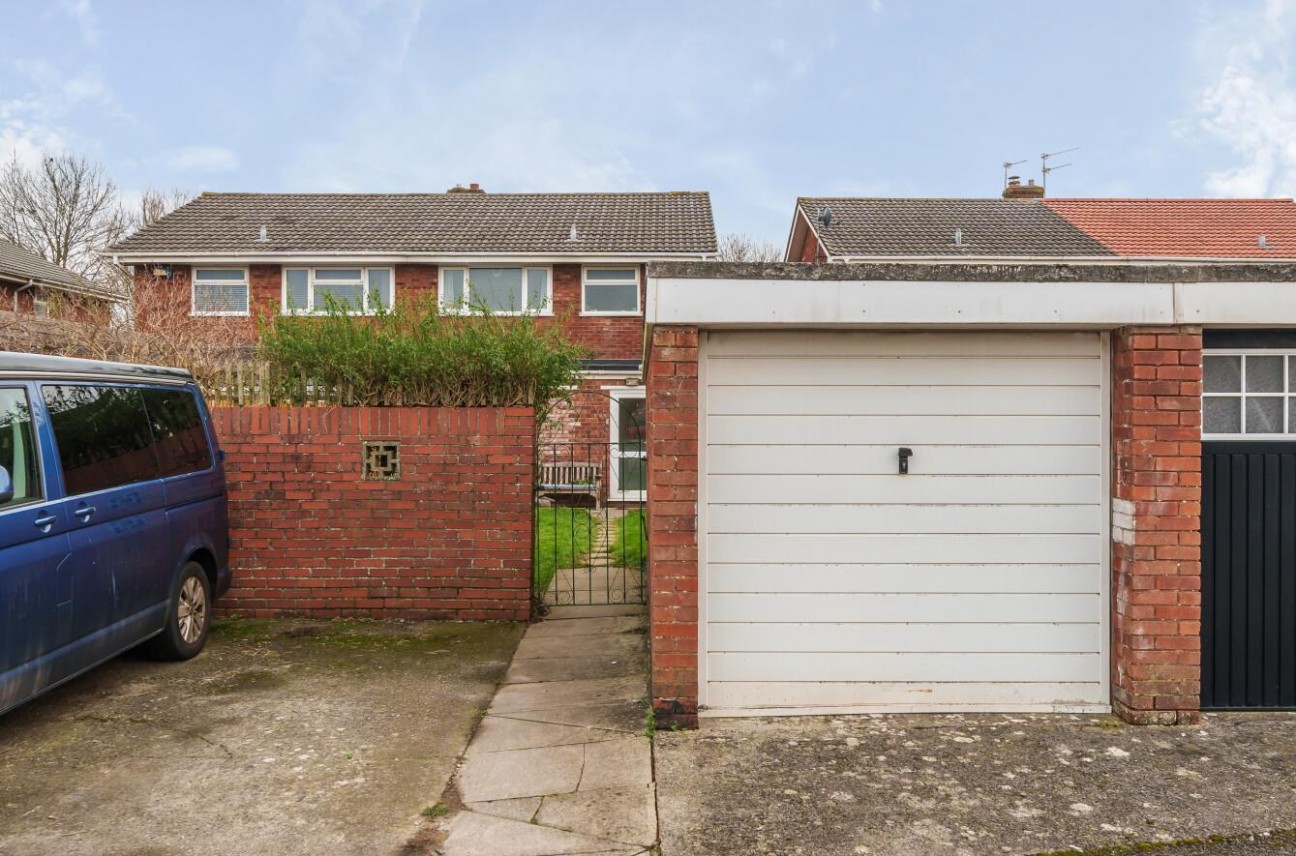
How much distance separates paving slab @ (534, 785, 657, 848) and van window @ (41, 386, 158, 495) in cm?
305

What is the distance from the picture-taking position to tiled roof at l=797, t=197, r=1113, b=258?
56.4 feet

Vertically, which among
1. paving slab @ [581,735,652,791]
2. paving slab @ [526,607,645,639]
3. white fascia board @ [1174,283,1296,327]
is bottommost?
paving slab @ [581,735,652,791]

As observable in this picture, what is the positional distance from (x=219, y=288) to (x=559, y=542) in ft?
35.7

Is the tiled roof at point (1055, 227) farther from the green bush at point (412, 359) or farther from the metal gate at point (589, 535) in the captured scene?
the green bush at point (412, 359)

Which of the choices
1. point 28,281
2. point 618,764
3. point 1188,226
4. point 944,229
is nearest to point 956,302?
point 618,764

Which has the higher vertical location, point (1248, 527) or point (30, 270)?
point (30, 270)

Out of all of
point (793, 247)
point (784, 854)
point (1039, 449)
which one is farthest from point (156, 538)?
point (793, 247)

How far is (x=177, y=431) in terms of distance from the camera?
5.65 meters

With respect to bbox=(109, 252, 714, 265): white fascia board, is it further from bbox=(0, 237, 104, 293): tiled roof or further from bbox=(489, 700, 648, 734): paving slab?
bbox=(489, 700, 648, 734): paving slab

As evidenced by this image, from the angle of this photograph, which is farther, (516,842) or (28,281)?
(28,281)

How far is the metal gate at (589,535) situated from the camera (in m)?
7.52

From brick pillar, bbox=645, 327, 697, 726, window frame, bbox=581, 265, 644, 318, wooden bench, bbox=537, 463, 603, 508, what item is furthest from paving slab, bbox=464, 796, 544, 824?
window frame, bbox=581, 265, 644, 318

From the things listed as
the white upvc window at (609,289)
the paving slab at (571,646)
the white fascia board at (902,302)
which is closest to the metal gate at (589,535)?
the paving slab at (571,646)

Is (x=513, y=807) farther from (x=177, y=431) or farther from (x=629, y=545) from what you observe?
(x=629, y=545)
